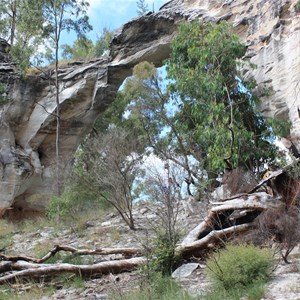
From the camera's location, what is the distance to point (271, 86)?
12.3m

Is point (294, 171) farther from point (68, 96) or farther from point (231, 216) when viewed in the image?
point (68, 96)

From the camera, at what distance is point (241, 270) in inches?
225

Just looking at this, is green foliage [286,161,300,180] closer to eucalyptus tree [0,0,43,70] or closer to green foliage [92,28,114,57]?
eucalyptus tree [0,0,43,70]

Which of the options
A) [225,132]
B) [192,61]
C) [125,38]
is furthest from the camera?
[125,38]

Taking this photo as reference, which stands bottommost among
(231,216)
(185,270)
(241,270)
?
(185,270)

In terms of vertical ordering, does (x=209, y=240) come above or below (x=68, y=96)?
below

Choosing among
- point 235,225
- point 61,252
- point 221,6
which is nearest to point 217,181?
point 235,225

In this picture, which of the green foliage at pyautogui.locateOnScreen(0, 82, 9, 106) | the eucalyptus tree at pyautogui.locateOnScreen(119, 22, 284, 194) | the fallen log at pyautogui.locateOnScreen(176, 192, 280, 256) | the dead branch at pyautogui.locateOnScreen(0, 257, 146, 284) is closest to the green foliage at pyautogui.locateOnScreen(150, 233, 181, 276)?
the dead branch at pyautogui.locateOnScreen(0, 257, 146, 284)

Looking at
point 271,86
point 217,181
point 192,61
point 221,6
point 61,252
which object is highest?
point 221,6

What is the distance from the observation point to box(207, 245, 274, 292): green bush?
562 centimetres

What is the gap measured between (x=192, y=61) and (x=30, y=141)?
889 centimetres

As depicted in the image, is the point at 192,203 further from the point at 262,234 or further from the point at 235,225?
the point at 262,234

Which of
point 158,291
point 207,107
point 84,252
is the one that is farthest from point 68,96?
point 158,291

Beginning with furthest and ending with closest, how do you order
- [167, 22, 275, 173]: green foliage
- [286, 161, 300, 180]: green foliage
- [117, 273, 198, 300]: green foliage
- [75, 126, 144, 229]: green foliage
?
[75, 126, 144, 229]: green foliage
[167, 22, 275, 173]: green foliage
[286, 161, 300, 180]: green foliage
[117, 273, 198, 300]: green foliage
